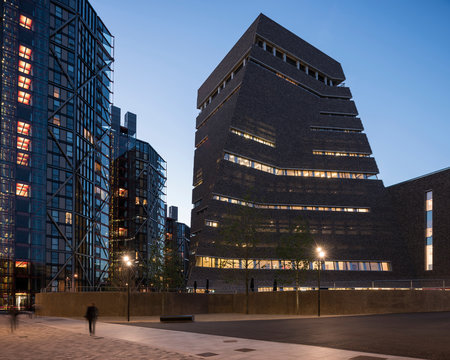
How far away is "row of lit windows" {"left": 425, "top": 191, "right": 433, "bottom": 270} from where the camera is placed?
71.4 m

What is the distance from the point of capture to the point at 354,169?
87.4 metres

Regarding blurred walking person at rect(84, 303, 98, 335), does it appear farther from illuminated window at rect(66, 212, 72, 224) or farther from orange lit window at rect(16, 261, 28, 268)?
illuminated window at rect(66, 212, 72, 224)

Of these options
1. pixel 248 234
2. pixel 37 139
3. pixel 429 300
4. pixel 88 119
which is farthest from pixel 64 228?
pixel 429 300

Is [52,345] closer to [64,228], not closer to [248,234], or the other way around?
[248,234]

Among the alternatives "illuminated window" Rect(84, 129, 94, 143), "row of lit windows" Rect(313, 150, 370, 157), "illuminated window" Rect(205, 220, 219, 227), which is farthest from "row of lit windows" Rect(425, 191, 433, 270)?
"illuminated window" Rect(84, 129, 94, 143)

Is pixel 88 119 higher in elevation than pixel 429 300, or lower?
higher

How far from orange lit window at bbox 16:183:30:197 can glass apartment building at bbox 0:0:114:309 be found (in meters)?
0.17

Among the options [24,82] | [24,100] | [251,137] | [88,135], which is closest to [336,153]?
[251,137]

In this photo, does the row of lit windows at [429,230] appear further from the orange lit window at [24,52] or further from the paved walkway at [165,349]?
the orange lit window at [24,52]

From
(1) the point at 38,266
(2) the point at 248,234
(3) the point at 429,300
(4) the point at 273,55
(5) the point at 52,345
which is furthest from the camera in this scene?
(4) the point at 273,55

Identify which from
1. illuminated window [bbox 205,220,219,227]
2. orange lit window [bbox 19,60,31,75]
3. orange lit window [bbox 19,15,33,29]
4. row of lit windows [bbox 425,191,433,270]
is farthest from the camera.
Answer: orange lit window [bbox 19,15,33,29]

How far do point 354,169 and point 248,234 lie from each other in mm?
46177

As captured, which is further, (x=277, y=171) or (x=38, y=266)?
(x=277, y=171)

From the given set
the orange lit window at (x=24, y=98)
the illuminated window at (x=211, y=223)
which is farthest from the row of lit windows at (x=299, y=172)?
the orange lit window at (x=24, y=98)
